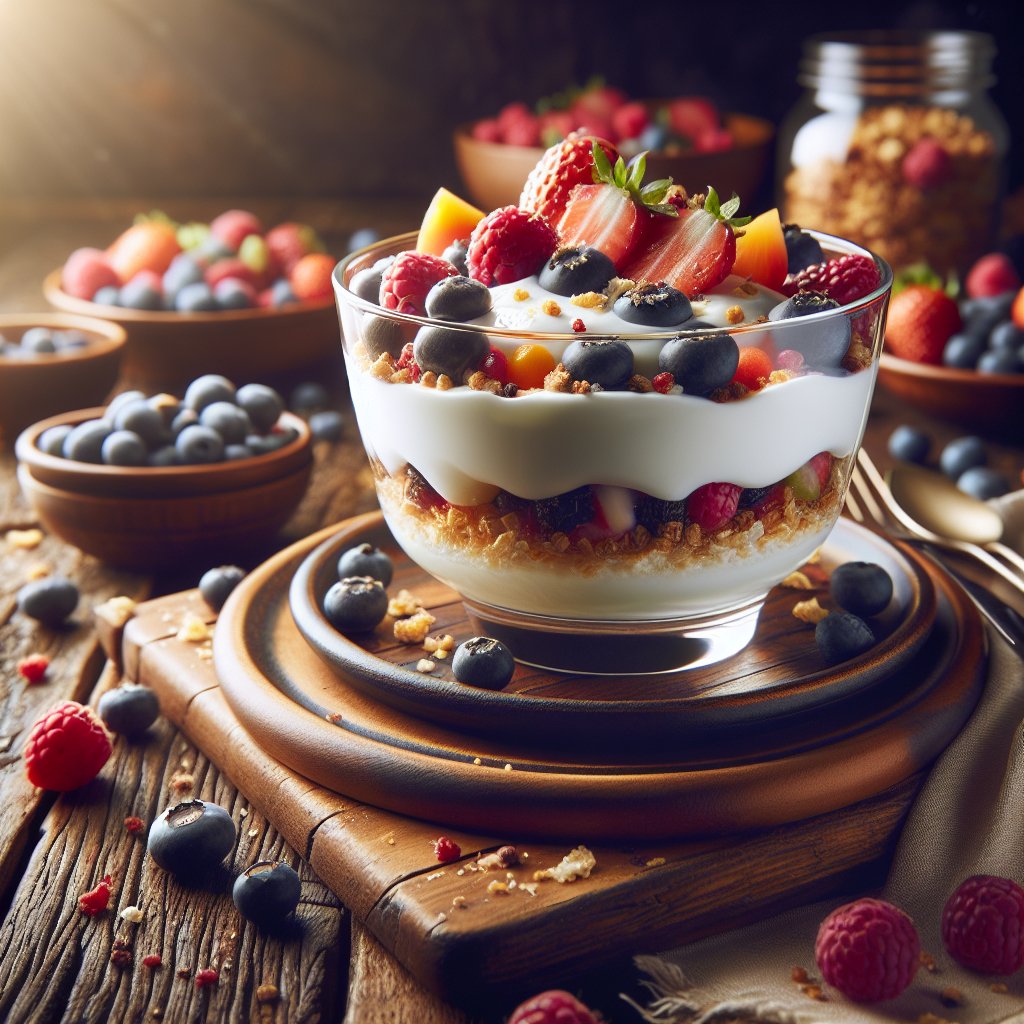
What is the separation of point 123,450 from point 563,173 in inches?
23.4

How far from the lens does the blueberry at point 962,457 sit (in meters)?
1.59

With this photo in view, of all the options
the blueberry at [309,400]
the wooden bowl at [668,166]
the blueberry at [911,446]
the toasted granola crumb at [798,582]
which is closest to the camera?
the toasted granola crumb at [798,582]

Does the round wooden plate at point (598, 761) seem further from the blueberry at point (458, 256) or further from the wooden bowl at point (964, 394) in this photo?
the wooden bowl at point (964, 394)

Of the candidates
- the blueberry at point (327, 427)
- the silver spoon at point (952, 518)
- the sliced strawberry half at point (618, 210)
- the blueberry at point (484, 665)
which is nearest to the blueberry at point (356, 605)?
the blueberry at point (484, 665)

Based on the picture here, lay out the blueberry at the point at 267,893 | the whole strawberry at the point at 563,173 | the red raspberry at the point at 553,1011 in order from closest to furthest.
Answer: the red raspberry at the point at 553,1011 → the blueberry at the point at 267,893 → the whole strawberry at the point at 563,173

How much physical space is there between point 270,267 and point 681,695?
4.37 ft

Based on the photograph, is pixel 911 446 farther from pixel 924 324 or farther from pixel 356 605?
pixel 356 605

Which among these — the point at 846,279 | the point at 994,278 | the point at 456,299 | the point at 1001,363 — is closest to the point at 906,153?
the point at 994,278

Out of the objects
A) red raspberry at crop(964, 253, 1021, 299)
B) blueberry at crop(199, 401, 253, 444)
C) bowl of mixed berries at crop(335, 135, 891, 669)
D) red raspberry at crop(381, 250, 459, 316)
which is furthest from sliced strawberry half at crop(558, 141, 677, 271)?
red raspberry at crop(964, 253, 1021, 299)

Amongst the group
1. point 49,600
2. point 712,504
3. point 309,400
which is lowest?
point 309,400

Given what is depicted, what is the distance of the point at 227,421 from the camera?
1.42 meters

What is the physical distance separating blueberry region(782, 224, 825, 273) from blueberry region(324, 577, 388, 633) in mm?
452

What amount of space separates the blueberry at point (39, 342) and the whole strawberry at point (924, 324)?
3.80 ft

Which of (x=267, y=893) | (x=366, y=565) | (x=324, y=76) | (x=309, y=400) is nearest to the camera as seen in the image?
(x=267, y=893)
